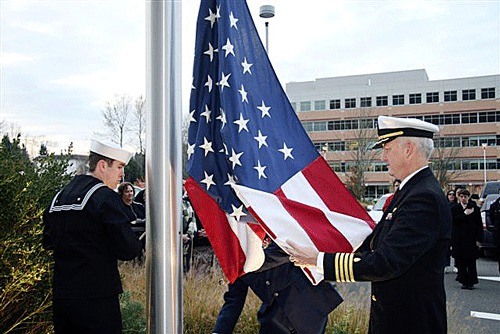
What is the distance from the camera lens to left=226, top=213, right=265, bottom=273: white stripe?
3148 mm

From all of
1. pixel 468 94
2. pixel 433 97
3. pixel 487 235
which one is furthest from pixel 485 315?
pixel 433 97

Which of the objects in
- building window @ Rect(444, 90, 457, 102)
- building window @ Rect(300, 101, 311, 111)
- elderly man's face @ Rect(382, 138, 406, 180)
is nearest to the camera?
elderly man's face @ Rect(382, 138, 406, 180)

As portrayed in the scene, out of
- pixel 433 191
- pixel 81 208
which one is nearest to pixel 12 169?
pixel 81 208

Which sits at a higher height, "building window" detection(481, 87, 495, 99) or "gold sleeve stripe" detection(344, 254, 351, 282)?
"building window" detection(481, 87, 495, 99)

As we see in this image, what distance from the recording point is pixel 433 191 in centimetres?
300

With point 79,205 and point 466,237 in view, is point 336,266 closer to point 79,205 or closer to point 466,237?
point 79,205

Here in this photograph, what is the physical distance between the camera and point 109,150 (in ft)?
12.8

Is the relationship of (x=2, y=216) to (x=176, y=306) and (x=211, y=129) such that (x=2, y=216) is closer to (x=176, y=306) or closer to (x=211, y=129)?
(x=211, y=129)

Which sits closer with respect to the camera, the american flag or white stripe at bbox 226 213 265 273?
the american flag

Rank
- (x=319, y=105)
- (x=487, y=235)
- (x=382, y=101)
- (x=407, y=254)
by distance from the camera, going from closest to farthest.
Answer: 1. (x=407, y=254)
2. (x=487, y=235)
3. (x=382, y=101)
4. (x=319, y=105)

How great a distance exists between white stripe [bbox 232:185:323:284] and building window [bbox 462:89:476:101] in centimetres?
6900

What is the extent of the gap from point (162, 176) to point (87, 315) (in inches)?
73.8

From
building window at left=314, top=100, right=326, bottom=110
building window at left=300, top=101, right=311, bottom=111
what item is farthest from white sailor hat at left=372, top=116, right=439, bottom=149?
building window at left=300, top=101, right=311, bottom=111

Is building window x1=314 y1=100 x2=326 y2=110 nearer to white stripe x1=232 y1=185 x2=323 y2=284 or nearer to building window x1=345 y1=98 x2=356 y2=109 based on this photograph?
building window x1=345 y1=98 x2=356 y2=109
